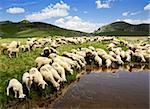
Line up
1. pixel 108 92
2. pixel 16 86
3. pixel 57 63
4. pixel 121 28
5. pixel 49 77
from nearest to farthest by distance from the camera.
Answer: pixel 16 86, pixel 49 77, pixel 108 92, pixel 57 63, pixel 121 28

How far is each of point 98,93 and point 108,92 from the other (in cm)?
50

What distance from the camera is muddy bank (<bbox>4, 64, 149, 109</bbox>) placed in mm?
12549

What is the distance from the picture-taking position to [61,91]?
47.5ft

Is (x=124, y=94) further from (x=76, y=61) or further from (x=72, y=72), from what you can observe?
(x=76, y=61)

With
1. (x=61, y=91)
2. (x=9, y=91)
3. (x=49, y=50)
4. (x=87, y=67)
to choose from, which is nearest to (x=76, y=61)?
(x=87, y=67)

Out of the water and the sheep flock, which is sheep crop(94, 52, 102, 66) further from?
the water

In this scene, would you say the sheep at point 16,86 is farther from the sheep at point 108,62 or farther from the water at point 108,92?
the sheep at point 108,62

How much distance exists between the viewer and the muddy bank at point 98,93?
41.2 ft

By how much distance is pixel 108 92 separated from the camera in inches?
572

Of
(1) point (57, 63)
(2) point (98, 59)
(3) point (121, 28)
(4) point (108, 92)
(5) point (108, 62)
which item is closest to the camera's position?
(4) point (108, 92)

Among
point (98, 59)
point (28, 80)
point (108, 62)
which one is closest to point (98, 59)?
point (98, 59)

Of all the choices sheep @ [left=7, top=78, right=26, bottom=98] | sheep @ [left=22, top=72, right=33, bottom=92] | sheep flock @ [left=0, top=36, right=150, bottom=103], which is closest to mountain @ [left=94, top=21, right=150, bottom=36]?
sheep flock @ [left=0, top=36, right=150, bottom=103]

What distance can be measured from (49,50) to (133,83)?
8108mm

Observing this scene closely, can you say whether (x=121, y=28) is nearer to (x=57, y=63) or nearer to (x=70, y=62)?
(x=70, y=62)
